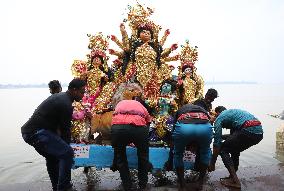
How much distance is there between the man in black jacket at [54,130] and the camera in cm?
548

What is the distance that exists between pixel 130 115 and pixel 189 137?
1106 mm

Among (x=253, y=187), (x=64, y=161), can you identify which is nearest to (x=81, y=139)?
(x=64, y=161)

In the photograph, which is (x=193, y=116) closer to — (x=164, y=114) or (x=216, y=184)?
(x=216, y=184)

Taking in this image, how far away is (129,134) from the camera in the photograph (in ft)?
20.0

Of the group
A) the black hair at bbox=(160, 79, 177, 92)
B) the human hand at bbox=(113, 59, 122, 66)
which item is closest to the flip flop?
the black hair at bbox=(160, 79, 177, 92)

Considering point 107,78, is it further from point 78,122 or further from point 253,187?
point 253,187

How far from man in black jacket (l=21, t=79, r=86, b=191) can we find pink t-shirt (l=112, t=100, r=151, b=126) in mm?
942

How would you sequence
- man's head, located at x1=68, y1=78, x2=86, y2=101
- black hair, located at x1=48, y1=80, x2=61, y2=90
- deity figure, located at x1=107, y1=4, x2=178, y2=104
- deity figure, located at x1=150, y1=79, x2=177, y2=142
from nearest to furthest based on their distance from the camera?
man's head, located at x1=68, y1=78, x2=86, y2=101 → black hair, located at x1=48, y1=80, x2=61, y2=90 → deity figure, located at x1=150, y1=79, x2=177, y2=142 → deity figure, located at x1=107, y1=4, x2=178, y2=104

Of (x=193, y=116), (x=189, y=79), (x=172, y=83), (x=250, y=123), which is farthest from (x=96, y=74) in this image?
(x=250, y=123)

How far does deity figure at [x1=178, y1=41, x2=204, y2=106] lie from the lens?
365 inches

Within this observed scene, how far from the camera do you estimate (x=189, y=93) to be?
929cm

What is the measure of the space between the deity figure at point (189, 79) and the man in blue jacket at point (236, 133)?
235cm

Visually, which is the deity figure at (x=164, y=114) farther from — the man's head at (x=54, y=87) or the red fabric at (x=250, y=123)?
the man's head at (x=54, y=87)

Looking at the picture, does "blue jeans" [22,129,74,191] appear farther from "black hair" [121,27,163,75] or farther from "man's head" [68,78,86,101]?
"black hair" [121,27,163,75]
